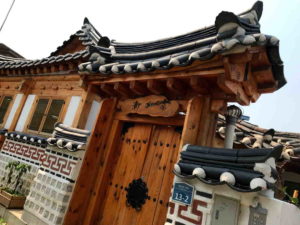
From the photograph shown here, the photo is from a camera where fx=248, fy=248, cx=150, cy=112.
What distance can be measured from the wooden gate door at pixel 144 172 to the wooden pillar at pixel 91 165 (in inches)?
17.5

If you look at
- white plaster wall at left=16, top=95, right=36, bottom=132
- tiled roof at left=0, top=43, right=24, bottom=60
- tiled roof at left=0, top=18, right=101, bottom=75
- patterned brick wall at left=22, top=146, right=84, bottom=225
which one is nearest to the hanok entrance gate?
patterned brick wall at left=22, top=146, right=84, bottom=225

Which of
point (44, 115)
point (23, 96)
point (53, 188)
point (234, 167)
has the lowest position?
point (53, 188)

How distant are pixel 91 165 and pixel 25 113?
23.5ft

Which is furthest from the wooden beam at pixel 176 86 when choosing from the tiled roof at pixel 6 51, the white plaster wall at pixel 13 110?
the tiled roof at pixel 6 51

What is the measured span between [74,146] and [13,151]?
5926 millimetres

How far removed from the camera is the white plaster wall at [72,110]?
9.46 metres

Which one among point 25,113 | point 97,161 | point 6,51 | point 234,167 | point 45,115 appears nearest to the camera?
point 234,167

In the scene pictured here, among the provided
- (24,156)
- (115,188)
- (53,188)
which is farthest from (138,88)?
(24,156)

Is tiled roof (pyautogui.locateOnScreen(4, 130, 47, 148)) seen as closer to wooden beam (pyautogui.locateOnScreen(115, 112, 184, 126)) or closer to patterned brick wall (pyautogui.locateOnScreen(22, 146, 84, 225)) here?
patterned brick wall (pyautogui.locateOnScreen(22, 146, 84, 225))

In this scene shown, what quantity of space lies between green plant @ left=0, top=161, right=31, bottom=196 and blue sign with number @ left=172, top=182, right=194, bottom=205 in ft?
22.3

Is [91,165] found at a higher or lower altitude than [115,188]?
higher

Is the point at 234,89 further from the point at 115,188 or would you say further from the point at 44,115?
the point at 44,115

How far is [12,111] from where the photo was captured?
12.0 metres

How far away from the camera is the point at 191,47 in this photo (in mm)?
5023
